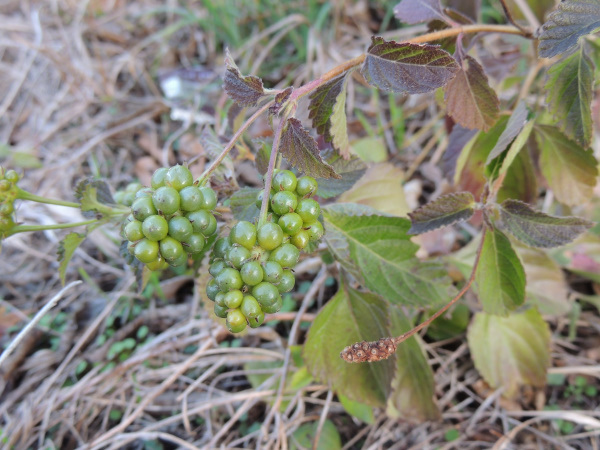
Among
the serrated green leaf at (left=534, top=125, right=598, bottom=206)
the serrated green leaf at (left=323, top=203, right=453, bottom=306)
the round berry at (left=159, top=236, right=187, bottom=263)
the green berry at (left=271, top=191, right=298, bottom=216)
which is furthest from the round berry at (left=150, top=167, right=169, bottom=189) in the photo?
the serrated green leaf at (left=534, top=125, right=598, bottom=206)

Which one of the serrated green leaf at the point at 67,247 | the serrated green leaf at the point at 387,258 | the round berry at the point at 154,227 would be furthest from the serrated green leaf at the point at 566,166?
the serrated green leaf at the point at 67,247

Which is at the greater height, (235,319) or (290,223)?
(290,223)

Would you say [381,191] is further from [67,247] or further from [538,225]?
[67,247]

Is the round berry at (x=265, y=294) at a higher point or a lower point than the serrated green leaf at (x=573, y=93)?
lower

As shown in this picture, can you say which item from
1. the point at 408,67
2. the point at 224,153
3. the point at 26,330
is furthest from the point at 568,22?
the point at 26,330

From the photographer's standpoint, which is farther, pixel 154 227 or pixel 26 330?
pixel 26 330

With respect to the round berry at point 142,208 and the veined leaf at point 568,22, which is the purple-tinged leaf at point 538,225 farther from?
the round berry at point 142,208

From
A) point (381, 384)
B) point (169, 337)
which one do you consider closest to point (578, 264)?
point (381, 384)
